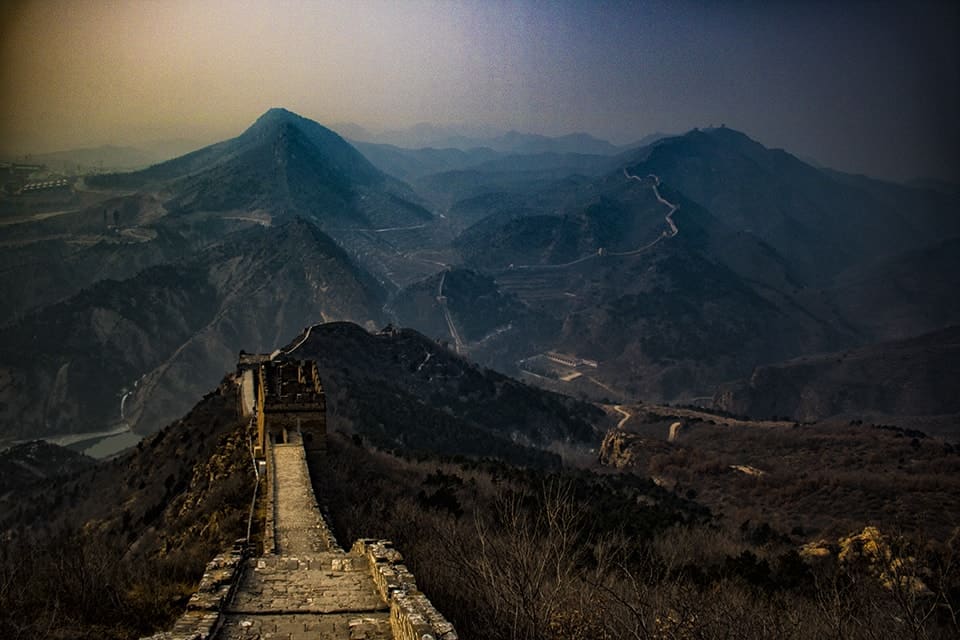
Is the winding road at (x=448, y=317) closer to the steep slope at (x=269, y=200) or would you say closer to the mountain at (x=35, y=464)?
the steep slope at (x=269, y=200)

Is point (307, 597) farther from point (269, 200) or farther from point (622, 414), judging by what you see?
point (269, 200)

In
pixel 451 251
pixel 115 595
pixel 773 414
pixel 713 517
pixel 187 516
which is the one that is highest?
pixel 451 251

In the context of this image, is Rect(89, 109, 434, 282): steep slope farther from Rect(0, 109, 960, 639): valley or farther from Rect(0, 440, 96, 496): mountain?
Rect(0, 440, 96, 496): mountain

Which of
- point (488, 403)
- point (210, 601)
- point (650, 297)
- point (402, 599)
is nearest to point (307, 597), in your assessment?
point (210, 601)

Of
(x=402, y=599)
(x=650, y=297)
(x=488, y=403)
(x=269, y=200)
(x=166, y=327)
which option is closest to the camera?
(x=402, y=599)

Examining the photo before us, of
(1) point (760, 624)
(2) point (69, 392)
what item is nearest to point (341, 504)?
(1) point (760, 624)

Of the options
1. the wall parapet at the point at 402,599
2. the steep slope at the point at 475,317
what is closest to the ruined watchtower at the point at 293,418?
the wall parapet at the point at 402,599

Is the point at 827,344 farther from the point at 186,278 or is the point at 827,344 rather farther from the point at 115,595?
the point at 115,595
